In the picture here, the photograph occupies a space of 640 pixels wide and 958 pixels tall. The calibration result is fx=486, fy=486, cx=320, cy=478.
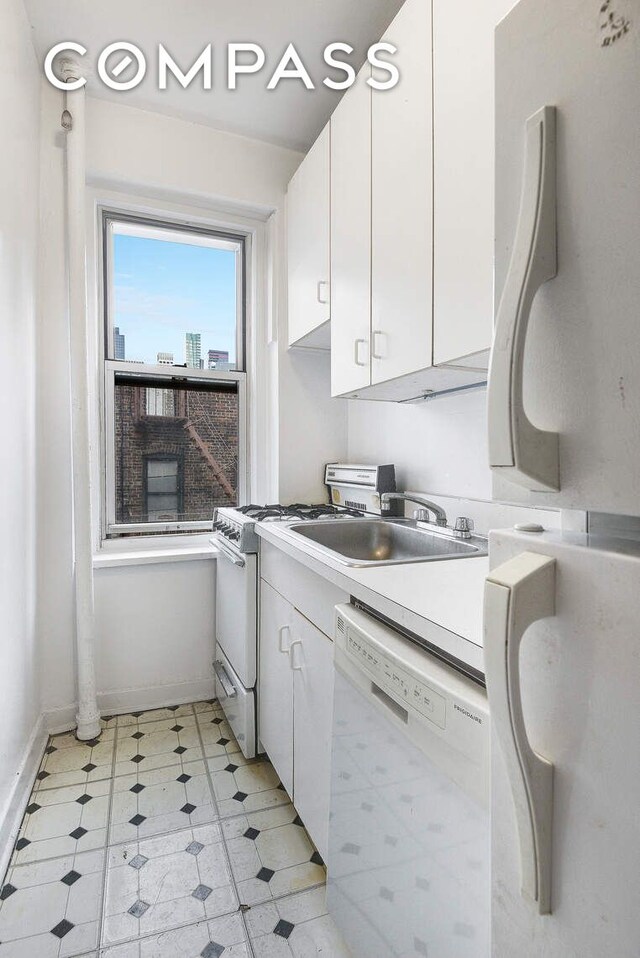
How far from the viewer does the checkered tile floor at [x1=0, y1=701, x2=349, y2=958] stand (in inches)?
48.9

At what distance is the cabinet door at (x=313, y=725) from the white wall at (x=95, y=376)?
3.73ft

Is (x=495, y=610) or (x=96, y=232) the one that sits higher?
(x=96, y=232)

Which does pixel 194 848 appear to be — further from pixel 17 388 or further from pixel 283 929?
pixel 17 388

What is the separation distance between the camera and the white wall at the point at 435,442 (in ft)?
5.54

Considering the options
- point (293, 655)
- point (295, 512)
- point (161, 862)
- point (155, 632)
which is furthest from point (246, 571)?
point (161, 862)

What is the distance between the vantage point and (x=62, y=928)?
1.27 m

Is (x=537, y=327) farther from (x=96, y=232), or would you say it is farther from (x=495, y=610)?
(x=96, y=232)

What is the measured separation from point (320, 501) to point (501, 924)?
2.12 meters

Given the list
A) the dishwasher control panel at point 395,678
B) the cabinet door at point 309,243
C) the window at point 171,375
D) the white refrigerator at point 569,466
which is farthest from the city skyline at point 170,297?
the white refrigerator at point 569,466

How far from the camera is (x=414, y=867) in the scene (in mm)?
836

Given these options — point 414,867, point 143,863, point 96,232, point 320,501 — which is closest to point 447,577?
point 414,867

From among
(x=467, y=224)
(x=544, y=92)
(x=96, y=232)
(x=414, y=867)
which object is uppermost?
(x=96, y=232)

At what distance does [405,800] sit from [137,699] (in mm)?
1913

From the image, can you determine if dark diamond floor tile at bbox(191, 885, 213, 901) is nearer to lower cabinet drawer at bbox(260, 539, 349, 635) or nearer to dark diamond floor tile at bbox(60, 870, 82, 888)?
dark diamond floor tile at bbox(60, 870, 82, 888)
